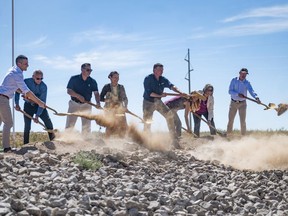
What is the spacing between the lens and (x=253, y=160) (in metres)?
13.5

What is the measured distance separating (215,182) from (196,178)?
16.1 inches

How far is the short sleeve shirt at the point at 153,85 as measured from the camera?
15539mm

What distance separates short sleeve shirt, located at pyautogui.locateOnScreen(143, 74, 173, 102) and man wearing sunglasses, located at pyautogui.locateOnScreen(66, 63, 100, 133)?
5.56 feet

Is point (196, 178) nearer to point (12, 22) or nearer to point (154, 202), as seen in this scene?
point (154, 202)

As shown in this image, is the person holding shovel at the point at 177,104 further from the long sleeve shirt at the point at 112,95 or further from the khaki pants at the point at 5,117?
the khaki pants at the point at 5,117

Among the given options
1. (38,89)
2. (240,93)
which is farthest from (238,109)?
(38,89)

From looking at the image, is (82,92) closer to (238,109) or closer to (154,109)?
(154,109)

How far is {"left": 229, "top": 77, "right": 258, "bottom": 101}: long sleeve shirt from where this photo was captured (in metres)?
18.0

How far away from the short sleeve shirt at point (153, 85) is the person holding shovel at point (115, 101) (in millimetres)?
911

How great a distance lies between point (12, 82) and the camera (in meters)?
12.1

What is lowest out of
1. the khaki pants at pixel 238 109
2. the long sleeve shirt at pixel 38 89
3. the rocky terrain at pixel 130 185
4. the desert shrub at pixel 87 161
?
the rocky terrain at pixel 130 185

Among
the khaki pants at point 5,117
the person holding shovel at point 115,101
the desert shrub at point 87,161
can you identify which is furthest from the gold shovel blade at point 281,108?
the khaki pants at point 5,117

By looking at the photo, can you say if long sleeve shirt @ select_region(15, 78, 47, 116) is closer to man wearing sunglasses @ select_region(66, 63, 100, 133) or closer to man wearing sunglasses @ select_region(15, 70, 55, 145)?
man wearing sunglasses @ select_region(15, 70, 55, 145)

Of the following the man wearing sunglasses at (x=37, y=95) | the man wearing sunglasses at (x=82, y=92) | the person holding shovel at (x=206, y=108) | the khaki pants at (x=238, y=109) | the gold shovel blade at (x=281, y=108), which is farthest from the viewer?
the khaki pants at (x=238, y=109)
